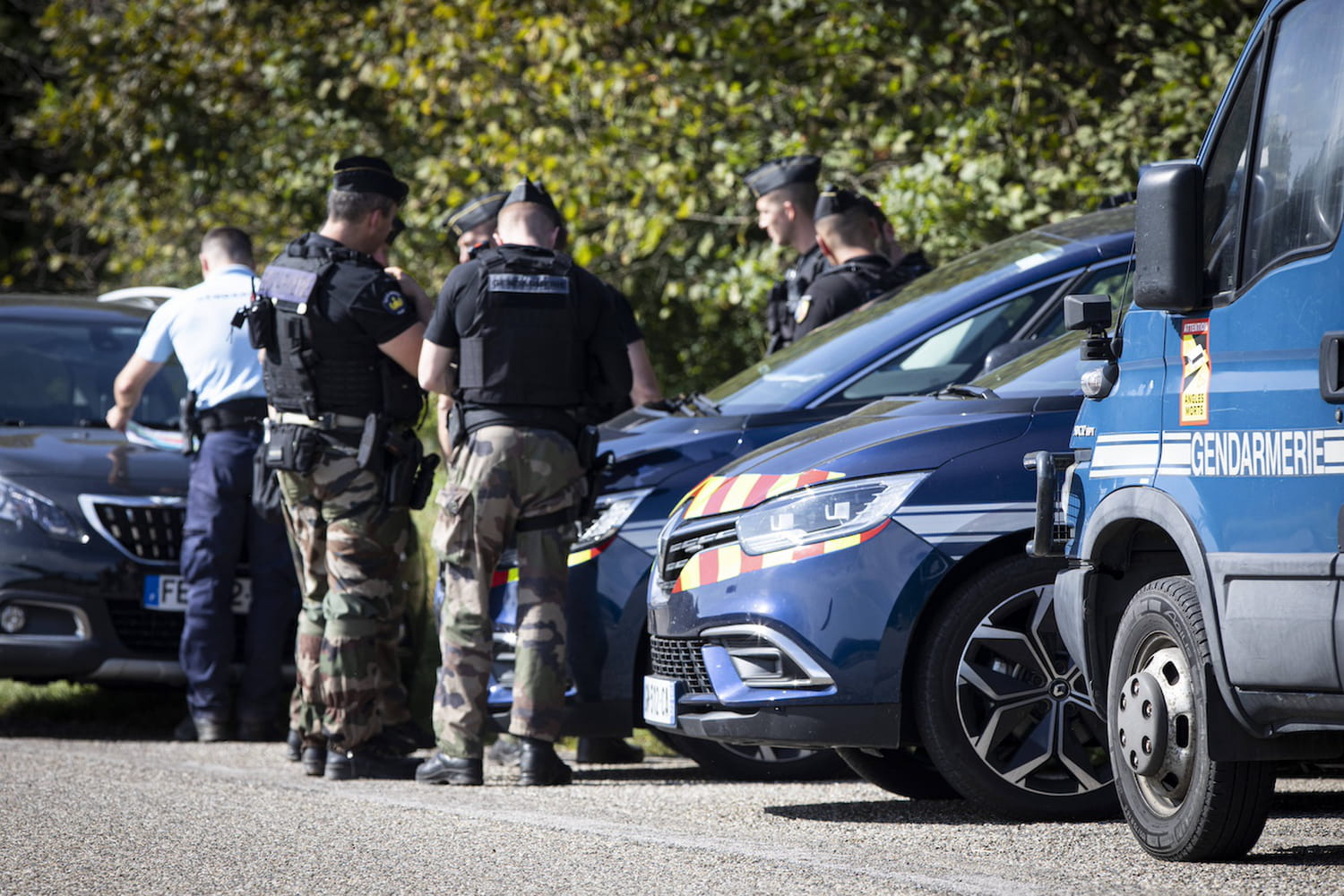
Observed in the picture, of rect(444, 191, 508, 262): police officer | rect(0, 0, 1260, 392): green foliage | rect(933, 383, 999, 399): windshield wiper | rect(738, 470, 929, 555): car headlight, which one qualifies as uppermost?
rect(0, 0, 1260, 392): green foliage

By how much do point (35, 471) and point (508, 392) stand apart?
8.78ft

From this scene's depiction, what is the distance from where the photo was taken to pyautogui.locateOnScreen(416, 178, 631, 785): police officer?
21.4ft

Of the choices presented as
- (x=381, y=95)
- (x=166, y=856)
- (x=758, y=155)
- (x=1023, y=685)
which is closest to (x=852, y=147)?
(x=758, y=155)

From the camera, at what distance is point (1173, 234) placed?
13.8ft

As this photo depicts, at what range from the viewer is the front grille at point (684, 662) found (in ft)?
18.6

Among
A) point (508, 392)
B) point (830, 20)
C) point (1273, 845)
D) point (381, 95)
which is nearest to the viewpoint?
point (1273, 845)

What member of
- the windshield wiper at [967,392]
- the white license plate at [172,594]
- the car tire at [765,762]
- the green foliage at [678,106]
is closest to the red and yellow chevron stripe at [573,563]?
the car tire at [765,762]

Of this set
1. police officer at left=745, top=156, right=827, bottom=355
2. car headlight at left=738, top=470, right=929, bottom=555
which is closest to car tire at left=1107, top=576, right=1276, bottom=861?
car headlight at left=738, top=470, right=929, bottom=555

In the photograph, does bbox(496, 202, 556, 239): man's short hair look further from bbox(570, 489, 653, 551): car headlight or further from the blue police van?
the blue police van

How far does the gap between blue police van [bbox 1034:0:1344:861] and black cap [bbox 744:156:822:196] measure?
4.07m

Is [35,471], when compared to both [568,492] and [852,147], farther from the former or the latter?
[852,147]

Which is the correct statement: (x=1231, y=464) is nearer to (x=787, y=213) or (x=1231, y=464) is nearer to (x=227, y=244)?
(x=787, y=213)

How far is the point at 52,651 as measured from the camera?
7.92 metres

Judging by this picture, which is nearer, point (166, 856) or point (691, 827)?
point (166, 856)
